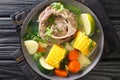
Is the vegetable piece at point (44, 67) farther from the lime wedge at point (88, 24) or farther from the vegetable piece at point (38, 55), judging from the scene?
the lime wedge at point (88, 24)

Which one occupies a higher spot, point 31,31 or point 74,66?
point 31,31

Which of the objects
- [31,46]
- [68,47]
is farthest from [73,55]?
[31,46]

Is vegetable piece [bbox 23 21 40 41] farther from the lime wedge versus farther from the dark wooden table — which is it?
the lime wedge

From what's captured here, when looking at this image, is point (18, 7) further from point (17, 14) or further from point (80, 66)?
point (80, 66)

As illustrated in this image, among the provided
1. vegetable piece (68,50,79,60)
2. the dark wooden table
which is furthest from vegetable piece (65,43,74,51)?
the dark wooden table

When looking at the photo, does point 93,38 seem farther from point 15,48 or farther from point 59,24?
point 15,48

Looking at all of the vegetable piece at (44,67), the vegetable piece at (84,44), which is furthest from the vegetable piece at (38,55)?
the vegetable piece at (84,44)

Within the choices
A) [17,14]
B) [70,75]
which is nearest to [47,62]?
[70,75]
